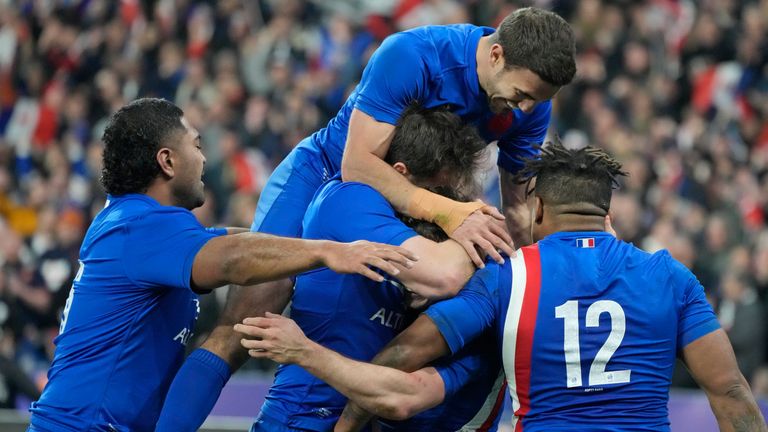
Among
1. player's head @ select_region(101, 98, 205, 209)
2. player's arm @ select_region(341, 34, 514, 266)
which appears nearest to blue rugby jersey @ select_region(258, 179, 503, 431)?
player's arm @ select_region(341, 34, 514, 266)

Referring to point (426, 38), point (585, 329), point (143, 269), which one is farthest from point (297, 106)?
point (585, 329)

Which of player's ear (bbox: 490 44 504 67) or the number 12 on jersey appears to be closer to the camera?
the number 12 on jersey

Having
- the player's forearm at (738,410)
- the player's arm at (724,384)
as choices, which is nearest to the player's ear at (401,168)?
the player's arm at (724,384)

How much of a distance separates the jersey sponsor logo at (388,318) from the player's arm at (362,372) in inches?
10.5

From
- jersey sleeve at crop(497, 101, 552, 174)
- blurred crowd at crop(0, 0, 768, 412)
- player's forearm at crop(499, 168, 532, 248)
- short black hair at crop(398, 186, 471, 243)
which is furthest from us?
blurred crowd at crop(0, 0, 768, 412)

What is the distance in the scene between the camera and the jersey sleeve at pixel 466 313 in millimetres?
3807

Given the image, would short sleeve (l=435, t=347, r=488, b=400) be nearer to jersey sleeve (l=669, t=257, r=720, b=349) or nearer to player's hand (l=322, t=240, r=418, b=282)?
player's hand (l=322, t=240, r=418, b=282)

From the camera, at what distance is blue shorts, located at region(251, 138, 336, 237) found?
4703mm

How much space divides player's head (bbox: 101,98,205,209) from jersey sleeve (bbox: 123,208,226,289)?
0.25 m

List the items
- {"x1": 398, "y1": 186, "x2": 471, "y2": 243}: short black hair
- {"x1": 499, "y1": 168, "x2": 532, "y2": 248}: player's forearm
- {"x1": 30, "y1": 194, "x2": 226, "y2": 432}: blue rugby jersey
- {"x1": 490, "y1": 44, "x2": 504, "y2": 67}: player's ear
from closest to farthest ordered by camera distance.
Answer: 1. {"x1": 30, "y1": 194, "x2": 226, "y2": 432}: blue rugby jersey
2. {"x1": 398, "y1": 186, "x2": 471, "y2": 243}: short black hair
3. {"x1": 490, "y1": 44, "x2": 504, "y2": 67}: player's ear
4. {"x1": 499, "y1": 168, "x2": 532, "y2": 248}: player's forearm

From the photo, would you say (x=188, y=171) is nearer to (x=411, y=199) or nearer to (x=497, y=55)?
(x=411, y=199)

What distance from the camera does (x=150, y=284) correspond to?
4113 mm

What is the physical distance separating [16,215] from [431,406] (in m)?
10.8

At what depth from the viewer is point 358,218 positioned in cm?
406
